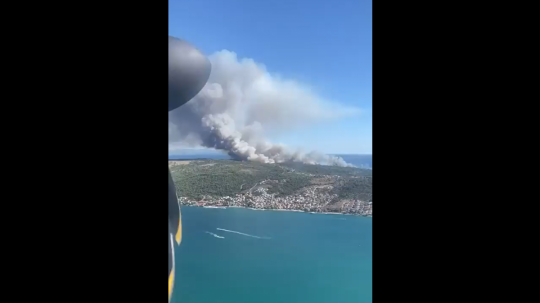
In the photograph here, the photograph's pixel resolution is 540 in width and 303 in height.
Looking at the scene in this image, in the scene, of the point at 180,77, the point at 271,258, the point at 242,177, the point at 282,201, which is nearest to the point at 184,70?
the point at 180,77

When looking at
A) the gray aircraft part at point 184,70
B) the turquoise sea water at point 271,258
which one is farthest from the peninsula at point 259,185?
the gray aircraft part at point 184,70

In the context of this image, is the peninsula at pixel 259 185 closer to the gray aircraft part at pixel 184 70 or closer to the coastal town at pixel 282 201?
the coastal town at pixel 282 201

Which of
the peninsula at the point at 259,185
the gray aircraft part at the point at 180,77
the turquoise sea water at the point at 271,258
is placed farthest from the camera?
the peninsula at the point at 259,185

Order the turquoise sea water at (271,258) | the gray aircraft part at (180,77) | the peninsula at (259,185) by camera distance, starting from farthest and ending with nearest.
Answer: the peninsula at (259,185), the turquoise sea water at (271,258), the gray aircraft part at (180,77)

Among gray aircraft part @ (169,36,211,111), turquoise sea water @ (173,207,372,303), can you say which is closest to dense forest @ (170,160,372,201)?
turquoise sea water @ (173,207,372,303)

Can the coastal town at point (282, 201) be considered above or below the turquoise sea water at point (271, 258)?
above

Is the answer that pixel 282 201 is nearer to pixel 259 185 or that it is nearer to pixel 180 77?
pixel 259 185
